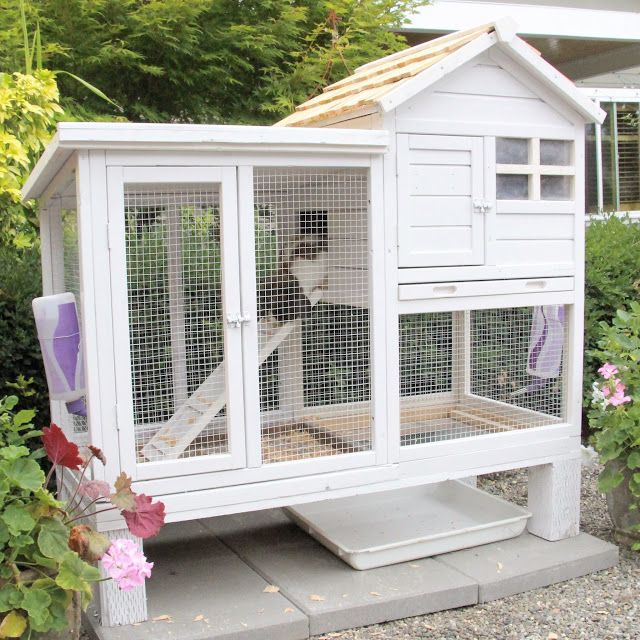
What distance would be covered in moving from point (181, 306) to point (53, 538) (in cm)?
117

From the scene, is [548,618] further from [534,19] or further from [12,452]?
[534,19]

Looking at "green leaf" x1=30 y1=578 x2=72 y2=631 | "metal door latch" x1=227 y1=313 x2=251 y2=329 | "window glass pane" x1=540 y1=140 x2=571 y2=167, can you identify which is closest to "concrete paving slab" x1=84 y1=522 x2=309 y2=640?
"green leaf" x1=30 y1=578 x2=72 y2=631

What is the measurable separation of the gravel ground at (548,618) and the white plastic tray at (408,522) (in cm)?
34

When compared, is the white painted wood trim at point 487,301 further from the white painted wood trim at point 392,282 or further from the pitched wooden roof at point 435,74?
the pitched wooden roof at point 435,74

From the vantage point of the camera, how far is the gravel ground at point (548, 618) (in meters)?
3.20

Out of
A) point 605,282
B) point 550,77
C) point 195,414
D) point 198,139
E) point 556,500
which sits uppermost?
point 550,77

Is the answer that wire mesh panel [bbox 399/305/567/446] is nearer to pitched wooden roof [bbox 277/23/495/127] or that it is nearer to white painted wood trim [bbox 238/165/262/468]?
white painted wood trim [bbox 238/165/262/468]

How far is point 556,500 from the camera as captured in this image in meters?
3.91

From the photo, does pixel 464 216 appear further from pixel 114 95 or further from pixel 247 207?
pixel 114 95

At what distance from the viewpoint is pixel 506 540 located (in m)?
3.93

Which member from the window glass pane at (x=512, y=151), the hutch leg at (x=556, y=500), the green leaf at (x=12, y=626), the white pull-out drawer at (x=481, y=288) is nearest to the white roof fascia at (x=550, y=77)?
the window glass pane at (x=512, y=151)

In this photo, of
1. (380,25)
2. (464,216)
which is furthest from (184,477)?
(380,25)

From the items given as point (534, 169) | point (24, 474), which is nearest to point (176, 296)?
point (24, 474)

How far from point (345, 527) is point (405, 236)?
4.70 ft
